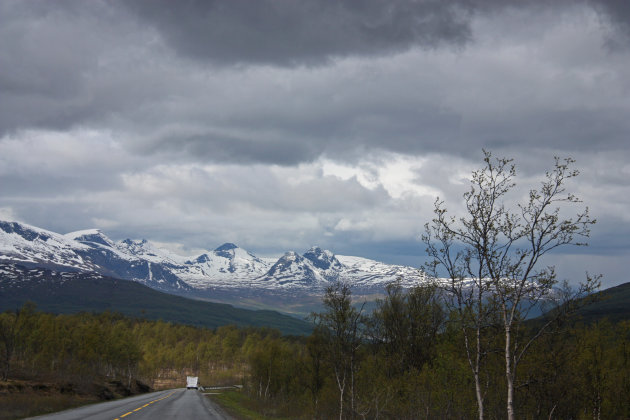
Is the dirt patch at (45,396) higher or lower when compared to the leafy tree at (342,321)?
lower

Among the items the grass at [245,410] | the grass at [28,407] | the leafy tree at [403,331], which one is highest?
the leafy tree at [403,331]

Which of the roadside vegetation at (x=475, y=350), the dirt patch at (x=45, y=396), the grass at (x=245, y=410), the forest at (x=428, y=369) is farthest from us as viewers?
the grass at (x=245, y=410)

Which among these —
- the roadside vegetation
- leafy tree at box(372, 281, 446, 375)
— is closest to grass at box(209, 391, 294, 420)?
the roadside vegetation

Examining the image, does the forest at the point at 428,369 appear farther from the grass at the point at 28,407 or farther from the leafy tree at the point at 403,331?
the grass at the point at 28,407

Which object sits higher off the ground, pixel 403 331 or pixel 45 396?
pixel 403 331

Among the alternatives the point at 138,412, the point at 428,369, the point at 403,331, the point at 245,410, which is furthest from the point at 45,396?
the point at 403,331

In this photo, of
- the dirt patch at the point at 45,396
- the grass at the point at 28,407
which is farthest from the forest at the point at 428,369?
the grass at the point at 28,407

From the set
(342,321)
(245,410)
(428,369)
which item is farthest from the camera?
(245,410)

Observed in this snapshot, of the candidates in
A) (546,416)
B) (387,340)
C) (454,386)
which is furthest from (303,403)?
(546,416)

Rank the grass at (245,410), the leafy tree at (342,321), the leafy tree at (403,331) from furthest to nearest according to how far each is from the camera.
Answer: the leafy tree at (403,331) < the grass at (245,410) < the leafy tree at (342,321)

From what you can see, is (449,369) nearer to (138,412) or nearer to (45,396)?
(138,412)

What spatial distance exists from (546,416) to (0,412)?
41.1 meters

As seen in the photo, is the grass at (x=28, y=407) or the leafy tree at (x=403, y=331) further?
the leafy tree at (x=403, y=331)

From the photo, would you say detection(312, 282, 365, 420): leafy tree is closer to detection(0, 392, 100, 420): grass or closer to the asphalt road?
the asphalt road
